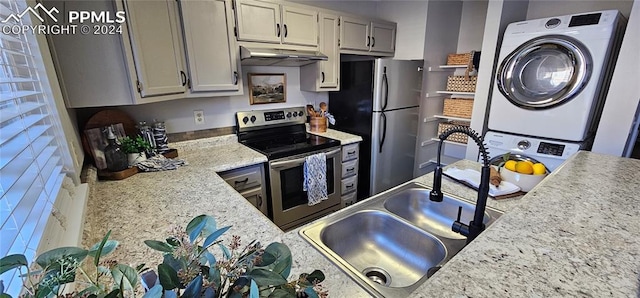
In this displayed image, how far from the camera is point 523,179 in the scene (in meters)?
1.26

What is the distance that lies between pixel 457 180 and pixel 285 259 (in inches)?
50.8

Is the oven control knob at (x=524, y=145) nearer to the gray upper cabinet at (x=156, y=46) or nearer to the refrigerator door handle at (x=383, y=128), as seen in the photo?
the refrigerator door handle at (x=383, y=128)

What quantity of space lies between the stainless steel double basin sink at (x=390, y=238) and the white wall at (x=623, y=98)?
170cm

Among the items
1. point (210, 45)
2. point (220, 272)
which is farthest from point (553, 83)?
point (220, 272)

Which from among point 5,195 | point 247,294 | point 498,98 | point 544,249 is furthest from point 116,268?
point 498,98

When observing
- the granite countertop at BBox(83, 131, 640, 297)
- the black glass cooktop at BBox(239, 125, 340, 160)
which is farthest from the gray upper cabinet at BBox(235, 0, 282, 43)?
the granite countertop at BBox(83, 131, 640, 297)

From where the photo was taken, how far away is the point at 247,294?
0.33 metres

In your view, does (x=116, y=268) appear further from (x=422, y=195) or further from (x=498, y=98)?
(x=498, y=98)

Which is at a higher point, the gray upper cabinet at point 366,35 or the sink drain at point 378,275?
the gray upper cabinet at point 366,35

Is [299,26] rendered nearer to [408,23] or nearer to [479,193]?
[408,23]

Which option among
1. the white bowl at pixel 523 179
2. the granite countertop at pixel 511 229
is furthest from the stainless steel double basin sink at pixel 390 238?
the white bowl at pixel 523 179

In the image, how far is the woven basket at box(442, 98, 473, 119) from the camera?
2.88m

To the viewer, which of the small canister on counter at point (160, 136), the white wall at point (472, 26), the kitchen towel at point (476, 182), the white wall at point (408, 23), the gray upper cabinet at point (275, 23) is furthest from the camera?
the white wall at point (472, 26)

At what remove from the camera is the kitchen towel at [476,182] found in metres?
1.23
